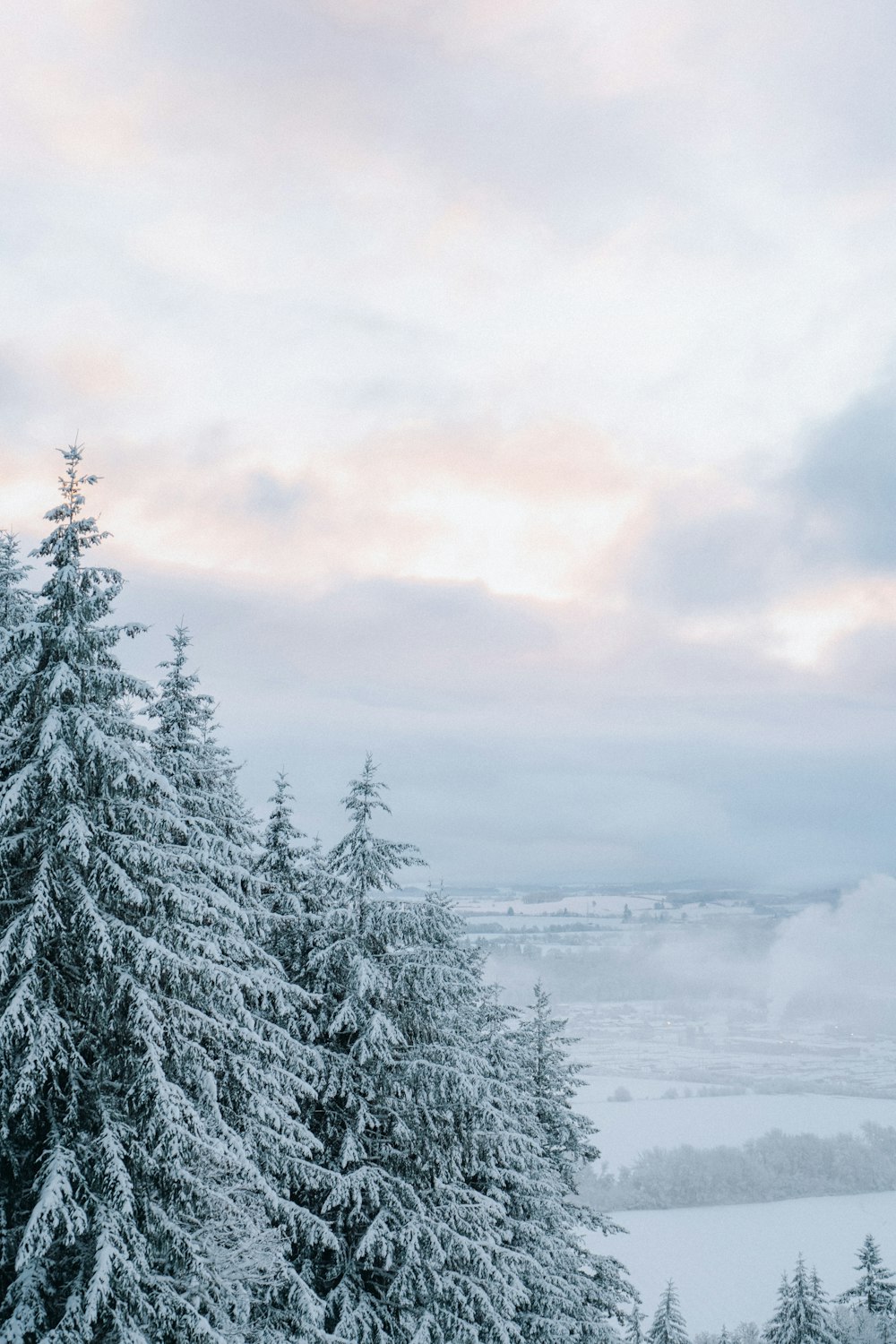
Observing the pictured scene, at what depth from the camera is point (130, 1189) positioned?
9.33 meters

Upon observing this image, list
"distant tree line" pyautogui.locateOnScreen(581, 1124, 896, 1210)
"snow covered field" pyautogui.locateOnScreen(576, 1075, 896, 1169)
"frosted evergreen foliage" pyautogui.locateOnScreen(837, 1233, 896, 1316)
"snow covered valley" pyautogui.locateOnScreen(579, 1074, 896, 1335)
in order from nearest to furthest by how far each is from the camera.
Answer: "frosted evergreen foliage" pyautogui.locateOnScreen(837, 1233, 896, 1316) < "snow covered valley" pyautogui.locateOnScreen(579, 1074, 896, 1335) < "distant tree line" pyautogui.locateOnScreen(581, 1124, 896, 1210) < "snow covered field" pyautogui.locateOnScreen(576, 1075, 896, 1169)

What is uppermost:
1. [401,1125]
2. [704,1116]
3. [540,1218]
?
[401,1125]

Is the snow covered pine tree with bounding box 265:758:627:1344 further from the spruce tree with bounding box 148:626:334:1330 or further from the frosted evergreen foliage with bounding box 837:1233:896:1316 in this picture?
the frosted evergreen foliage with bounding box 837:1233:896:1316

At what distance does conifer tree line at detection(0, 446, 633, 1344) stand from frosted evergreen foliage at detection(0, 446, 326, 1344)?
0.03m

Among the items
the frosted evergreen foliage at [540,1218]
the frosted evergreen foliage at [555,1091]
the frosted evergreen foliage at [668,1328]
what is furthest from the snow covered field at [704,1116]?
the frosted evergreen foliage at [540,1218]

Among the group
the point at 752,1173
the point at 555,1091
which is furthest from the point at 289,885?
the point at 752,1173

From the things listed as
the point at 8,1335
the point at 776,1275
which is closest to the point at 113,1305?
the point at 8,1335

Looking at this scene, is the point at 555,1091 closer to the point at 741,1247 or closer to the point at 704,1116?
the point at 741,1247

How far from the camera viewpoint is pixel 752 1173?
130m

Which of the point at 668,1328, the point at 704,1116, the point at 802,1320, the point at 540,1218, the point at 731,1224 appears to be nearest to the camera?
the point at 540,1218

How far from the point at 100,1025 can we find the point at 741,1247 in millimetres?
114712

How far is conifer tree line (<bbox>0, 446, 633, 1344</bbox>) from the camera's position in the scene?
9.36 meters

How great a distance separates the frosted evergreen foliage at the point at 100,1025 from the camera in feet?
29.7

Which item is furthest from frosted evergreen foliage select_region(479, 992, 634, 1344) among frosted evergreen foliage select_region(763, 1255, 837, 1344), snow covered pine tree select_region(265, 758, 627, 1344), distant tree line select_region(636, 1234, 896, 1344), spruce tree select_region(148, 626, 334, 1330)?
frosted evergreen foliage select_region(763, 1255, 837, 1344)
